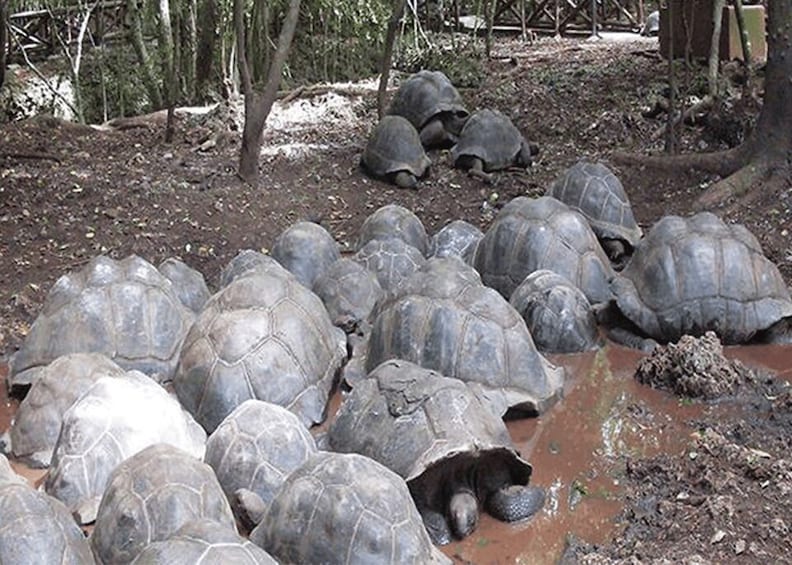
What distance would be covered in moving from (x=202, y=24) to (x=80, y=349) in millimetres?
7084

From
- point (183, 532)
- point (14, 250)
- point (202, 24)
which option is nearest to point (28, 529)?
point (183, 532)

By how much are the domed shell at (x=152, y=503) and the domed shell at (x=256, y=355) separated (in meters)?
1.15

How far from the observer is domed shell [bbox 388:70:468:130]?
1038cm

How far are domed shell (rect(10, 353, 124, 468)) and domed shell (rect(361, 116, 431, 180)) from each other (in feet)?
15.2

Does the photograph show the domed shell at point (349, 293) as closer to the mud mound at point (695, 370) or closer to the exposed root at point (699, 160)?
the mud mound at point (695, 370)

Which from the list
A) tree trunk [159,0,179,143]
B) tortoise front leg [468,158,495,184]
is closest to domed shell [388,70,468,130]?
tortoise front leg [468,158,495,184]

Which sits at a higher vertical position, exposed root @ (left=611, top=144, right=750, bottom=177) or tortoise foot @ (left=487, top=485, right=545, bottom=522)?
exposed root @ (left=611, top=144, right=750, bottom=177)

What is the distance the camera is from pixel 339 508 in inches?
143

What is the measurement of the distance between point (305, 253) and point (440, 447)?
→ 275cm

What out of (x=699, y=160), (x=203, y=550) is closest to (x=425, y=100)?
(x=699, y=160)

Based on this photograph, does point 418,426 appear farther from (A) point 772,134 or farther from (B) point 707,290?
(A) point 772,134

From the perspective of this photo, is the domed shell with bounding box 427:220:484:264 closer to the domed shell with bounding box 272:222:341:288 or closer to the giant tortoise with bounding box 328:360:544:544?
the domed shell with bounding box 272:222:341:288

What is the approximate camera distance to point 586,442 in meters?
5.06

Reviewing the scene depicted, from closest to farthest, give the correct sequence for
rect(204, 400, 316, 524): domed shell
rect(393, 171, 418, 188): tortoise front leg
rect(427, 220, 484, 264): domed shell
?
rect(204, 400, 316, 524): domed shell, rect(427, 220, 484, 264): domed shell, rect(393, 171, 418, 188): tortoise front leg
